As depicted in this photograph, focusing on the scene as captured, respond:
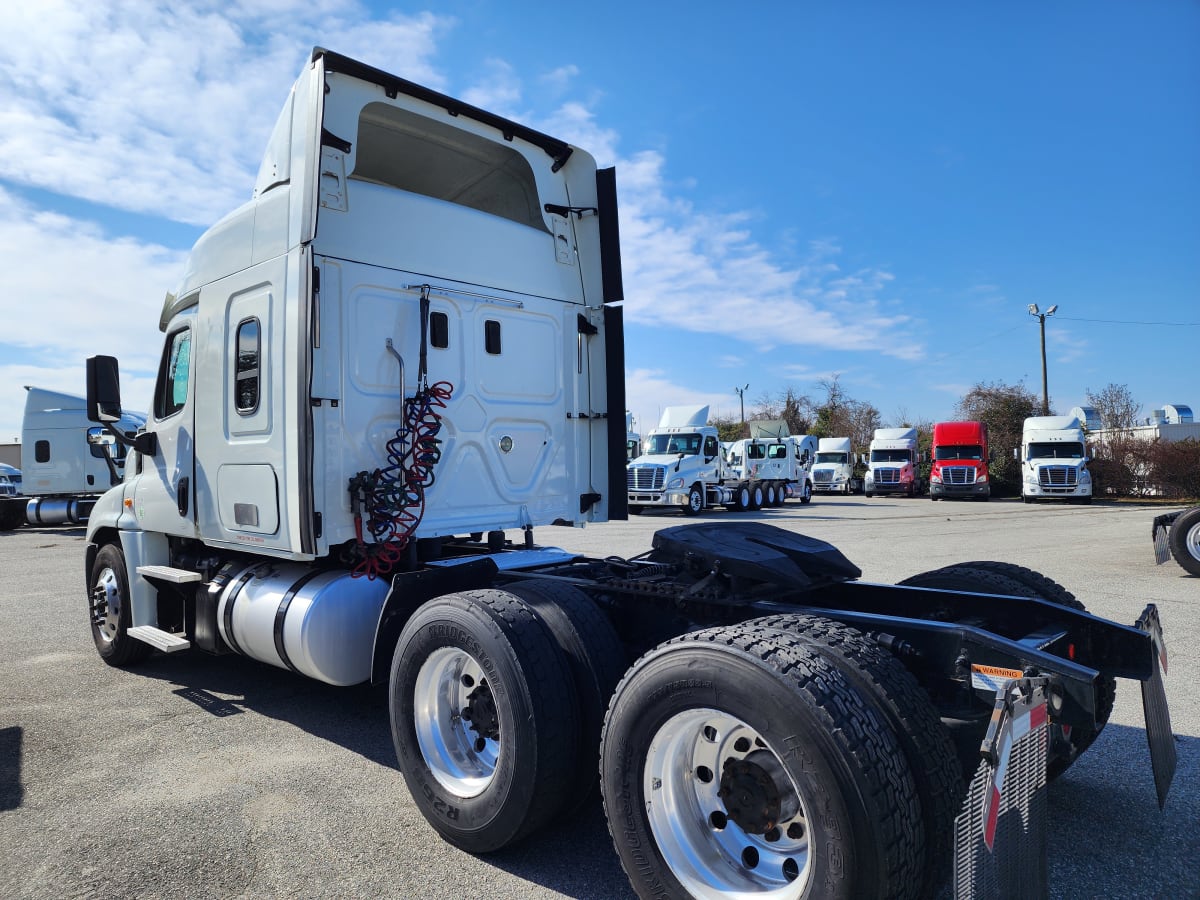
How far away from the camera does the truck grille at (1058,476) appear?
95.6 ft

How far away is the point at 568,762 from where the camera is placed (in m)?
3.16

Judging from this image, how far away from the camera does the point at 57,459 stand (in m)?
20.4

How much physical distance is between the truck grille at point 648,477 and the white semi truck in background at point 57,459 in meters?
13.7

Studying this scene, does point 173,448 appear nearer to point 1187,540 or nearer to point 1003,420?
point 1187,540

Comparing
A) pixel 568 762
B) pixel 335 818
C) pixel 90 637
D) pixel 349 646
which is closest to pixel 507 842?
pixel 568 762

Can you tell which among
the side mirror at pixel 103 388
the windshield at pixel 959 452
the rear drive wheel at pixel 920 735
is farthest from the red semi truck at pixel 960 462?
the rear drive wheel at pixel 920 735

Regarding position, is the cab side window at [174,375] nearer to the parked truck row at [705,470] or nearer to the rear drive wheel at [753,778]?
the rear drive wheel at [753,778]

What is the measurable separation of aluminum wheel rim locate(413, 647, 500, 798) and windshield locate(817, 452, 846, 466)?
122 feet

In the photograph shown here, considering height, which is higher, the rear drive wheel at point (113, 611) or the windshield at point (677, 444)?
the windshield at point (677, 444)

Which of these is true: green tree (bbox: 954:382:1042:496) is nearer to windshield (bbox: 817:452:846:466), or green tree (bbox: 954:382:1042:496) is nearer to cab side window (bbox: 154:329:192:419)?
windshield (bbox: 817:452:846:466)

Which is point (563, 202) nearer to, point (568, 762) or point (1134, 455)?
point (568, 762)

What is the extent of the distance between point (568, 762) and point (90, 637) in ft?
21.5

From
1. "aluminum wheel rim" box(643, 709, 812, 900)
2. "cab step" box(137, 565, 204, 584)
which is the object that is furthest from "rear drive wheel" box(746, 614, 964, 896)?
"cab step" box(137, 565, 204, 584)

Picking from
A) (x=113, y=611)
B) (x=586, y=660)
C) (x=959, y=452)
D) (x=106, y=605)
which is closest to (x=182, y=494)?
(x=113, y=611)
